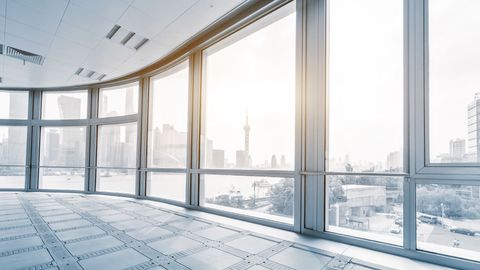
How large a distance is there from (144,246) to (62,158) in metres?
6.20

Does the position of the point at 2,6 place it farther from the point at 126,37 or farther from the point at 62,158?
the point at 62,158

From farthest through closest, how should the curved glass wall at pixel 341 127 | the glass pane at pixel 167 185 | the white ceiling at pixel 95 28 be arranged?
the glass pane at pixel 167 185
the white ceiling at pixel 95 28
the curved glass wall at pixel 341 127

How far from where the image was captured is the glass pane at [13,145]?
7492 mm

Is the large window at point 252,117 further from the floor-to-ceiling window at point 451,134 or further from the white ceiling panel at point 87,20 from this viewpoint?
the white ceiling panel at point 87,20

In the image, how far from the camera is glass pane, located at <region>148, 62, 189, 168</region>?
527 cm

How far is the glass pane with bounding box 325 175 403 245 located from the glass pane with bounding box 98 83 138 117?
17.1ft

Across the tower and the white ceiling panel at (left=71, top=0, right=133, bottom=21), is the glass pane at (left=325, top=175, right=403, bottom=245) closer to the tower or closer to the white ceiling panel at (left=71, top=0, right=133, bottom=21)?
the tower

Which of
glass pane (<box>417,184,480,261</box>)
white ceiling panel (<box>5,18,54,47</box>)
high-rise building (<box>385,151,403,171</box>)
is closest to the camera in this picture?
glass pane (<box>417,184,480,261</box>)

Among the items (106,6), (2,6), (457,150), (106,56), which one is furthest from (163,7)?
(457,150)

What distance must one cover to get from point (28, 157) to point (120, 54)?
4.99m

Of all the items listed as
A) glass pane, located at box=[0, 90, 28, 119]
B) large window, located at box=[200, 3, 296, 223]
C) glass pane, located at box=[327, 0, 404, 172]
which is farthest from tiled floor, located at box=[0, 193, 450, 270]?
glass pane, located at box=[0, 90, 28, 119]

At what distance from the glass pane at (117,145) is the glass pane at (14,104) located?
103 inches

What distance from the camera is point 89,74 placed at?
624 centimetres

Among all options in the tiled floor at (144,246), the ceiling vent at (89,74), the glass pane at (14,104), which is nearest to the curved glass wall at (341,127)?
the tiled floor at (144,246)
